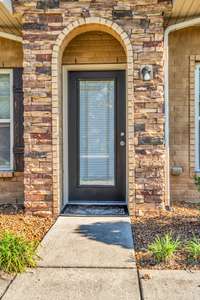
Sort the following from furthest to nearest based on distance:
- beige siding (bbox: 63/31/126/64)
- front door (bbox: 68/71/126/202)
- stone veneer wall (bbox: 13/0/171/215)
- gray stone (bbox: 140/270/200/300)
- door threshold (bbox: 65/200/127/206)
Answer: front door (bbox: 68/71/126/202)
door threshold (bbox: 65/200/127/206)
beige siding (bbox: 63/31/126/64)
stone veneer wall (bbox: 13/0/171/215)
gray stone (bbox: 140/270/200/300)

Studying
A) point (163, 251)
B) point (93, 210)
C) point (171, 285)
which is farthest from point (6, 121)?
point (171, 285)

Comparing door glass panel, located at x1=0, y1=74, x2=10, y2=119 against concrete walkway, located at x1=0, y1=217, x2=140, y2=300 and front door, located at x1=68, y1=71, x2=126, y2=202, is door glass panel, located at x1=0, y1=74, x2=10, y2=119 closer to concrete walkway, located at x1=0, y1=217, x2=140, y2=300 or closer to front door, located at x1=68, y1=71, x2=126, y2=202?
front door, located at x1=68, y1=71, x2=126, y2=202

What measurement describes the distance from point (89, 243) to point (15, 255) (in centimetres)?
107

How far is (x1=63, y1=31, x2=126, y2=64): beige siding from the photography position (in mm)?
6164

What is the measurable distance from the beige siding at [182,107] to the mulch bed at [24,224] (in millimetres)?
→ 2519

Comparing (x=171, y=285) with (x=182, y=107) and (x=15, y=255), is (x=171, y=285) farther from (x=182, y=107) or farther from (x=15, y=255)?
(x=182, y=107)

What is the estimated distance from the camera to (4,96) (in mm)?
6562

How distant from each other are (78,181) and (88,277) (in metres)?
3.20

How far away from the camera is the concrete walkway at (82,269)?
10.0 ft

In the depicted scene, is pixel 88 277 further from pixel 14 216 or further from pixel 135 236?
pixel 14 216

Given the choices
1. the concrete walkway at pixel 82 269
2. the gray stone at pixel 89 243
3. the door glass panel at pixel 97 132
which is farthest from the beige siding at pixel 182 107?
the concrete walkway at pixel 82 269

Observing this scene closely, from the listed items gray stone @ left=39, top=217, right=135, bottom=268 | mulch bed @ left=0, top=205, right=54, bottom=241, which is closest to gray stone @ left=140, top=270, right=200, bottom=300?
gray stone @ left=39, top=217, right=135, bottom=268

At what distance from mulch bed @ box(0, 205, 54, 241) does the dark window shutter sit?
92 cm

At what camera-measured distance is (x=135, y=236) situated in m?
4.57
